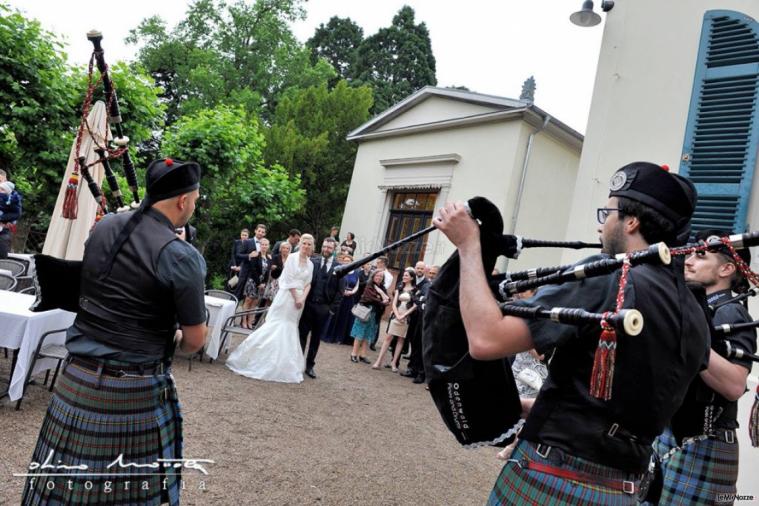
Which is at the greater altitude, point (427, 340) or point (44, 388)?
point (427, 340)

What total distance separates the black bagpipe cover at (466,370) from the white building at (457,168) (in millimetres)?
11098

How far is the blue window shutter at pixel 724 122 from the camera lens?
434 centimetres

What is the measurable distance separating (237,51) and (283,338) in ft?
83.8

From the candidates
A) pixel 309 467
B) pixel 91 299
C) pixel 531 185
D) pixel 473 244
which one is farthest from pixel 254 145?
pixel 473 244

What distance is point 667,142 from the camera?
Result: 509 cm

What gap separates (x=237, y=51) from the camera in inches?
1109

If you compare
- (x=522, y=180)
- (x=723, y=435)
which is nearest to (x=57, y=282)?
(x=723, y=435)

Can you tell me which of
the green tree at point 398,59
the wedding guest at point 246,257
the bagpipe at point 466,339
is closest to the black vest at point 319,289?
the wedding guest at point 246,257

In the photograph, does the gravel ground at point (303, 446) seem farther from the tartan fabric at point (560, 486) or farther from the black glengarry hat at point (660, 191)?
the black glengarry hat at point (660, 191)

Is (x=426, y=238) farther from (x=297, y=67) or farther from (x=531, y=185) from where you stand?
(x=297, y=67)

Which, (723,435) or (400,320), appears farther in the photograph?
(400,320)

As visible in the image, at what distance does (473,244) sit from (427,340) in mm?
337

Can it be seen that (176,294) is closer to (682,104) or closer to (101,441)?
(101,441)

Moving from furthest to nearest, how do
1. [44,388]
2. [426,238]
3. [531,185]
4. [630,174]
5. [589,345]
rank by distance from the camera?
[426,238], [531,185], [44,388], [630,174], [589,345]
